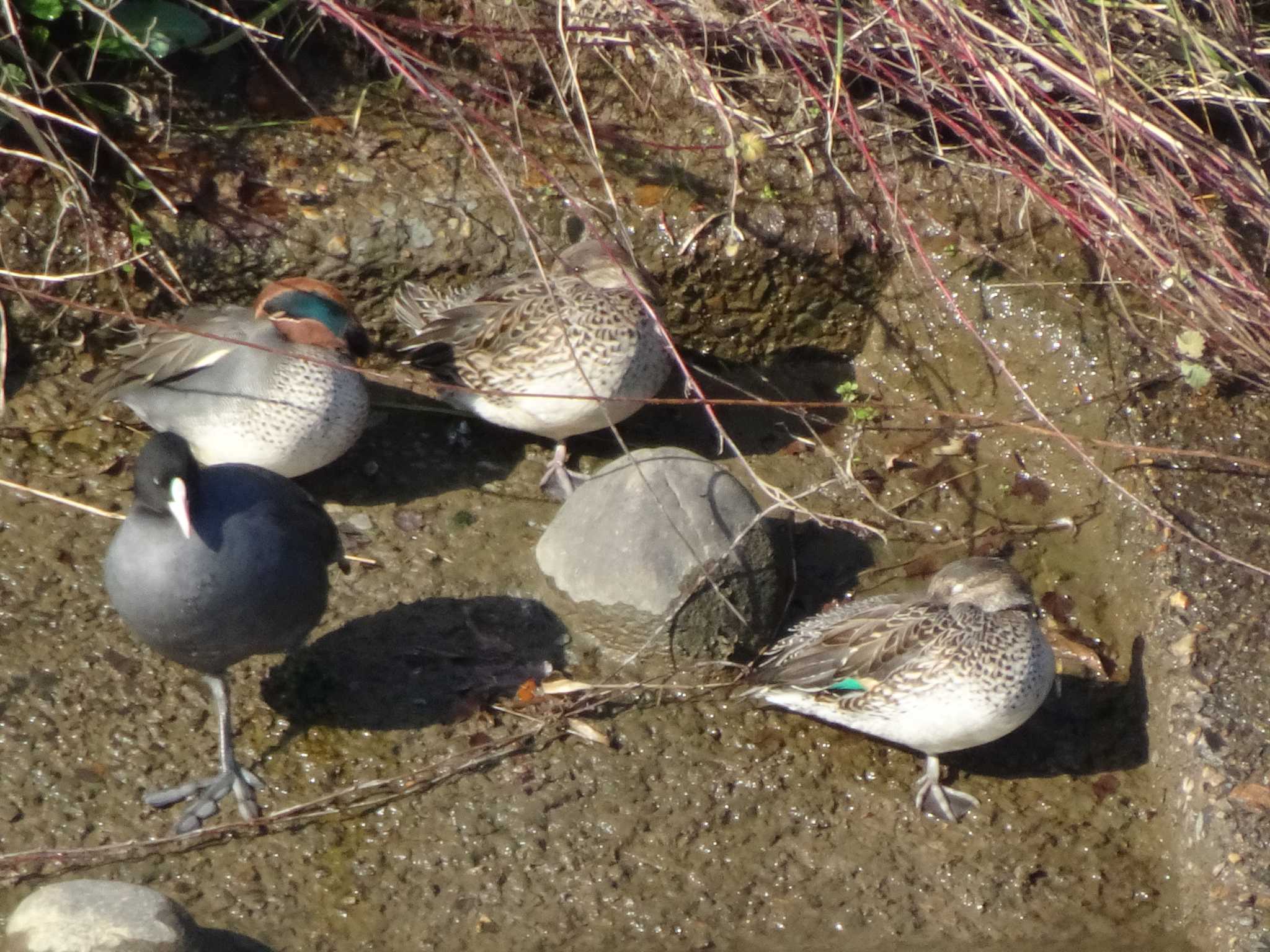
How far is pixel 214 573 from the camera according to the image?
3.50m

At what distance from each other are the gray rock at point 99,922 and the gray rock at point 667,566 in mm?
1487

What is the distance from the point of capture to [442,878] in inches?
144

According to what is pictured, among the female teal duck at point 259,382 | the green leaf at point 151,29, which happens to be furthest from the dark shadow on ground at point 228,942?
the green leaf at point 151,29

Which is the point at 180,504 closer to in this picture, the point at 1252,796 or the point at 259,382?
the point at 259,382

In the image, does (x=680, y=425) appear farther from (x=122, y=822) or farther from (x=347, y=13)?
(x=122, y=822)

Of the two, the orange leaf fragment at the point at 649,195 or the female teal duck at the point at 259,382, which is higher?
the orange leaf fragment at the point at 649,195

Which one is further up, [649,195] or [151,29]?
[151,29]

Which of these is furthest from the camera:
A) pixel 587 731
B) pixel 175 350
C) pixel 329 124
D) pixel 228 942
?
pixel 329 124

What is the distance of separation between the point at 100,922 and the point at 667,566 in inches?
A: 70.9

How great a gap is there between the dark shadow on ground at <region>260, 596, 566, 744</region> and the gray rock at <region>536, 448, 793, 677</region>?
0.45 feet

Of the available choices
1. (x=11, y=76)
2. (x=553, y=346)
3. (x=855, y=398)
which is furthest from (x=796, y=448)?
(x=11, y=76)

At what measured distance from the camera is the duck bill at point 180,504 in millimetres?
3430

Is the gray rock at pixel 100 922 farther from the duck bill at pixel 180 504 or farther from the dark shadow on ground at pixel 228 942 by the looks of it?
the duck bill at pixel 180 504

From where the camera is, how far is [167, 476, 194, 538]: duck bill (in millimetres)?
3430
